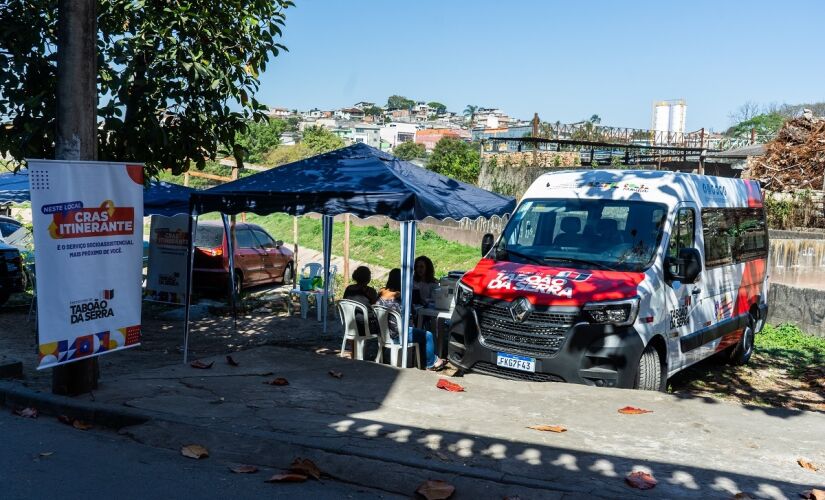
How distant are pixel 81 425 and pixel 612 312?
4815 millimetres

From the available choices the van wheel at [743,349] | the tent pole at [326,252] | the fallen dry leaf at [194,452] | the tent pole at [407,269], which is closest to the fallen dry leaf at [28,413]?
the fallen dry leaf at [194,452]

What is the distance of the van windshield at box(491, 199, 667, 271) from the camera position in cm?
827

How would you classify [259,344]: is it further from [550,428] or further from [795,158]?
[795,158]

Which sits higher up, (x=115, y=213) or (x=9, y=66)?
(x=9, y=66)

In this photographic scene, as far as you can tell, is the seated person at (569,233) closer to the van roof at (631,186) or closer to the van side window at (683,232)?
the van roof at (631,186)

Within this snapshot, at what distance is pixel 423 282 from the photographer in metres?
10.5

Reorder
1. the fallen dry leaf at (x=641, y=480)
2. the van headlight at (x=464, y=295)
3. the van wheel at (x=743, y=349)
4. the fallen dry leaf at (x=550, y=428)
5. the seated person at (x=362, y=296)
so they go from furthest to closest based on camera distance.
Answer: the van wheel at (x=743, y=349) → the seated person at (x=362, y=296) → the van headlight at (x=464, y=295) → the fallen dry leaf at (x=550, y=428) → the fallen dry leaf at (x=641, y=480)

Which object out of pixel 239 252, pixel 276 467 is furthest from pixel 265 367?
pixel 239 252

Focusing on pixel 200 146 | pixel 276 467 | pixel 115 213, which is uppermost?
pixel 200 146

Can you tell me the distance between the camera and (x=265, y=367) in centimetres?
868

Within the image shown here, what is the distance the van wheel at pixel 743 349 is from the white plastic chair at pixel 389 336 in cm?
457

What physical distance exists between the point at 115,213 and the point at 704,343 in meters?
6.64

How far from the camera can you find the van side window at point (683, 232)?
8.52m

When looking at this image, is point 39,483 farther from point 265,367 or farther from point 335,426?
point 265,367
